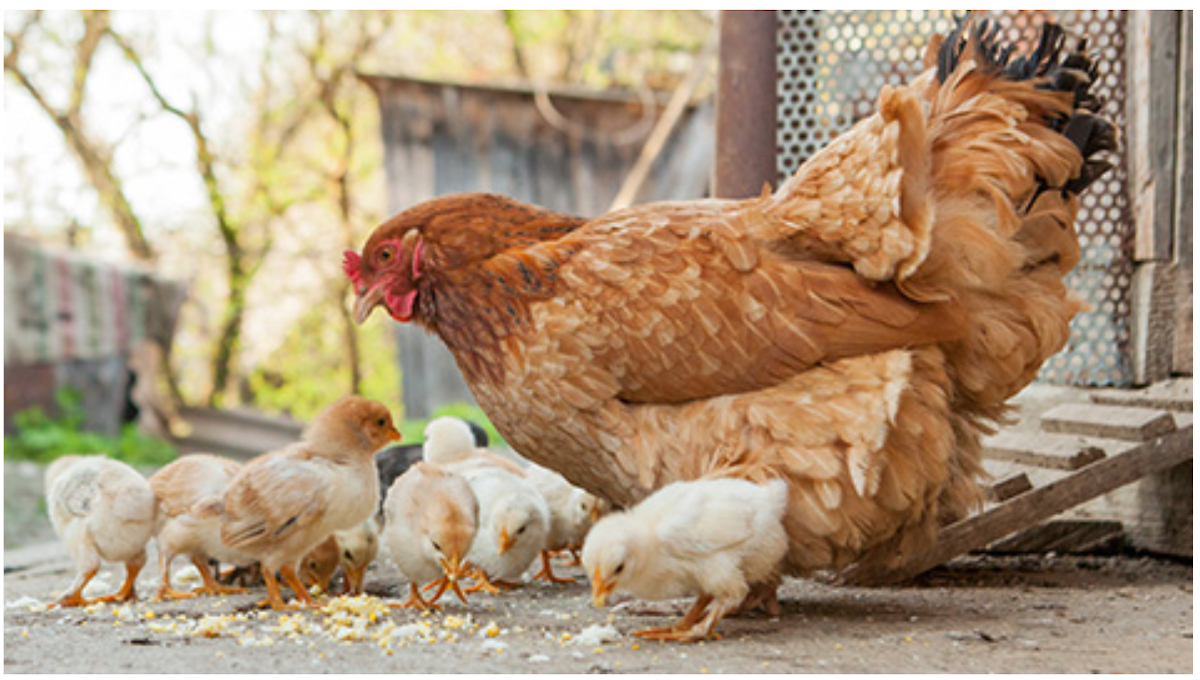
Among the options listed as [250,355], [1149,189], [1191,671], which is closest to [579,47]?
[250,355]

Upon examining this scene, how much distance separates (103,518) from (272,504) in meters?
0.71

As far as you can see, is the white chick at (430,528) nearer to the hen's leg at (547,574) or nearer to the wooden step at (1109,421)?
the hen's leg at (547,574)

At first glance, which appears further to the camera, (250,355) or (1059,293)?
(250,355)

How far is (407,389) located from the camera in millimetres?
10250

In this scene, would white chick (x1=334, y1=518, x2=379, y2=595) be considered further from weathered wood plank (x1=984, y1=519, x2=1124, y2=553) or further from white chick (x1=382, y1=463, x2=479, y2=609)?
weathered wood plank (x1=984, y1=519, x2=1124, y2=553)

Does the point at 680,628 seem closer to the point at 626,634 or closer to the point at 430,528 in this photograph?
the point at 626,634

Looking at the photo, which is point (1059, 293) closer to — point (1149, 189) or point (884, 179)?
point (884, 179)

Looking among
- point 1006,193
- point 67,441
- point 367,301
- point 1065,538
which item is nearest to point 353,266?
point 367,301

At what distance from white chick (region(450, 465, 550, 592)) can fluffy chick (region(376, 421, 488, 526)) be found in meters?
0.79

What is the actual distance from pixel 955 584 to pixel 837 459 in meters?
1.42

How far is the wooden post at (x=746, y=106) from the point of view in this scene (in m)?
5.44

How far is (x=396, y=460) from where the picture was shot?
5238 millimetres

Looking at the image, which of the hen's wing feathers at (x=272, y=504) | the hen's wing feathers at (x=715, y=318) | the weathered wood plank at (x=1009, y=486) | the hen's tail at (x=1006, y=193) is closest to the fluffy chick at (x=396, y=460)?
the hen's wing feathers at (x=272, y=504)

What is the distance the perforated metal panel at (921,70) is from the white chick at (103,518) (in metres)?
3.07
